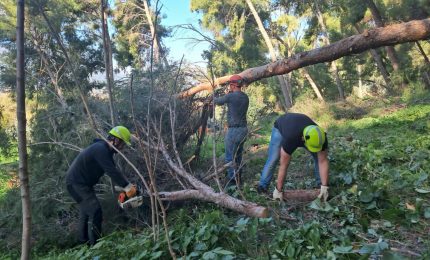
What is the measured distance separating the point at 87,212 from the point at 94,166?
0.55 meters

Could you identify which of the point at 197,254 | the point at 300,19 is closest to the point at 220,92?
the point at 197,254

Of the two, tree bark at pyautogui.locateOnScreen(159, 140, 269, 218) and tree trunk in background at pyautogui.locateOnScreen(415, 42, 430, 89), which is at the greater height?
tree trunk in background at pyautogui.locateOnScreen(415, 42, 430, 89)

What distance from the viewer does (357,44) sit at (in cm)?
521

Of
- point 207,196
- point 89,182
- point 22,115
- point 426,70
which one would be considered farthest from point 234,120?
point 426,70

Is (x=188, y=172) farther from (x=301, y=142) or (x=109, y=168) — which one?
(x=301, y=142)

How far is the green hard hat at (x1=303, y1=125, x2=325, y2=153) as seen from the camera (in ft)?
12.6

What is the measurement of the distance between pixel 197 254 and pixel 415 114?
8525 mm

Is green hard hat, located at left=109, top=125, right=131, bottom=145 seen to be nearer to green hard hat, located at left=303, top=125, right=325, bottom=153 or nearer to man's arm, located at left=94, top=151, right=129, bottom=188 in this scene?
man's arm, located at left=94, top=151, right=129, bottom=188

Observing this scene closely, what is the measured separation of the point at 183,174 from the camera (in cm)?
462

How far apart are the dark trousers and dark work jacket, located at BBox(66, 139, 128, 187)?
0.08 m

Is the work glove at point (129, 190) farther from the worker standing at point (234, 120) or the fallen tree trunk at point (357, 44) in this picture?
the fallen tree trunk at point (357, 44)

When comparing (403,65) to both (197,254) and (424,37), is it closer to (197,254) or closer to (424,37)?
(424,37)

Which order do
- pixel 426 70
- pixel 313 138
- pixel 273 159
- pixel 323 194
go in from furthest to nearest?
pixel 426 70 → pixel 273 159 → pixel 323 194 → pixel 313 138

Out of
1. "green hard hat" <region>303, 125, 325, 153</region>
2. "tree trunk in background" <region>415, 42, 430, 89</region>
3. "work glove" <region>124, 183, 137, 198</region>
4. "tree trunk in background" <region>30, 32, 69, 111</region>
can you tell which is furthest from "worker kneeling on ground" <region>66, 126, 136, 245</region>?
"tree trunk in background" <region>415, 42, 430, 89</region>
